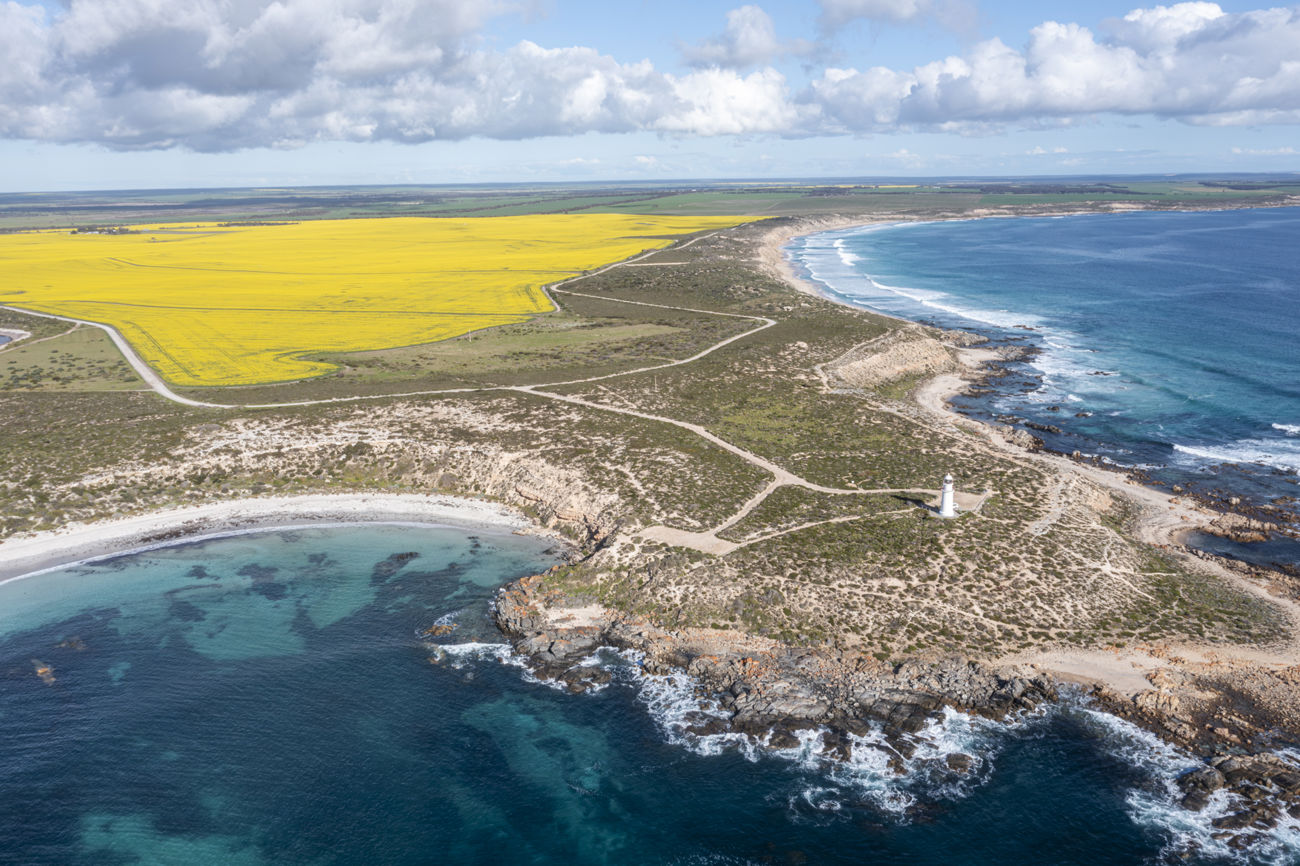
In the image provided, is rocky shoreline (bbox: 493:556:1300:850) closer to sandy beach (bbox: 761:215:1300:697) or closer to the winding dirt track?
sandy beach (bbox: 761:215:1300:697)

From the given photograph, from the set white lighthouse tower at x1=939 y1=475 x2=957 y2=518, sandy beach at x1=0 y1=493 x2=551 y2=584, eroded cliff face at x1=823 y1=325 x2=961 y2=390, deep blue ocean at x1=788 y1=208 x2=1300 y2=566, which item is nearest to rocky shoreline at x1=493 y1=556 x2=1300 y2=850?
white lighthouse tower at x1=939 y1=475 x2=957 y2=518

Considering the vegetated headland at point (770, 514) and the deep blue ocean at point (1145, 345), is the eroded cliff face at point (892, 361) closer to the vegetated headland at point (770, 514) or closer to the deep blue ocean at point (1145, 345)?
the vegetated headland at point (770, 514)

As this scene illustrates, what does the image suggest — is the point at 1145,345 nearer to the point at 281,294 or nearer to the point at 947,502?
the point at 947,502

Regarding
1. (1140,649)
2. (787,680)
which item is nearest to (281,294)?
(787,680)

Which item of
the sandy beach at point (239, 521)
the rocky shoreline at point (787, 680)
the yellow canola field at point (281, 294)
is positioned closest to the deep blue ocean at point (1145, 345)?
the rocky shoreline at point (787, 680)

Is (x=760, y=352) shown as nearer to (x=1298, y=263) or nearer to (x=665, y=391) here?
(x=665, y=391)

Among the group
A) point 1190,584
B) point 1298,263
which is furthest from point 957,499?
point 1298,263
